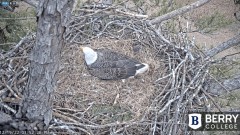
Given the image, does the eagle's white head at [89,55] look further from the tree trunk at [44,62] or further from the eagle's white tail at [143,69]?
the tree trunk at [44,62]

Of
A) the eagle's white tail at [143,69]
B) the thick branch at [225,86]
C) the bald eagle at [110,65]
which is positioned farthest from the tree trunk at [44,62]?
the thick branch at [225,86]

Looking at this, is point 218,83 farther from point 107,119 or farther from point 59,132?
point 59,132

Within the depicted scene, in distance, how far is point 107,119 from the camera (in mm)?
2729

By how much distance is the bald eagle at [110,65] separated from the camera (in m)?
3.19

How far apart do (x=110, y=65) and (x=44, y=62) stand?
1264 millimetres

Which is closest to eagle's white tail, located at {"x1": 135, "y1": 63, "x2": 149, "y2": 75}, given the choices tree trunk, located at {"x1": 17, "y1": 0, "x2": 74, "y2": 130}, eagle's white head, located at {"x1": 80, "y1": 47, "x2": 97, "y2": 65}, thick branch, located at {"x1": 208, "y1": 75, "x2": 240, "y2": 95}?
eagle's white head, located at {"x1": 80, "y1": 47, "x2": 97, "y2": 65}

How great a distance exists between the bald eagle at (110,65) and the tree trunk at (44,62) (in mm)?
936

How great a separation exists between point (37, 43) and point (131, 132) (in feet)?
3.42

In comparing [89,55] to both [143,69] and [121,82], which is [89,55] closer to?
[121,82]

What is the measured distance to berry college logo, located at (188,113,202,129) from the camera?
276cm

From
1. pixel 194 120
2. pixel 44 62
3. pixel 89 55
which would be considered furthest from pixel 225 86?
pixel 44 62

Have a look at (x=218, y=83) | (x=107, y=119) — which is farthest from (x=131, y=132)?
(x=218, y=83)

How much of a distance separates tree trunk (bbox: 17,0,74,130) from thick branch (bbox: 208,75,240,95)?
142 centimetres

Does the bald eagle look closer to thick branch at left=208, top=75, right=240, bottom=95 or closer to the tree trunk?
thick branch at left=208, top=75, right=240, bottom=95
